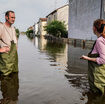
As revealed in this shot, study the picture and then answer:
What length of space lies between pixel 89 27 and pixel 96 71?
790 inches

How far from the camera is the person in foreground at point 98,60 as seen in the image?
413 centimetres

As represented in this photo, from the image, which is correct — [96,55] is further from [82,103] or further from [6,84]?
[6,84]

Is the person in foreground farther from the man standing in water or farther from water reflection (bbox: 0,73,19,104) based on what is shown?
the man standing in water

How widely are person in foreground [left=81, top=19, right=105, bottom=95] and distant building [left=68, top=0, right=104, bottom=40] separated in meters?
16.6

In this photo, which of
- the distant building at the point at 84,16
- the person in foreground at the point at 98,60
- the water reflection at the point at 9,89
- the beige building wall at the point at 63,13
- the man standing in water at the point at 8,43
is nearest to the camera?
the water reflection at the point at 9,89

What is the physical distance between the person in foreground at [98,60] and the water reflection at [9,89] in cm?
171

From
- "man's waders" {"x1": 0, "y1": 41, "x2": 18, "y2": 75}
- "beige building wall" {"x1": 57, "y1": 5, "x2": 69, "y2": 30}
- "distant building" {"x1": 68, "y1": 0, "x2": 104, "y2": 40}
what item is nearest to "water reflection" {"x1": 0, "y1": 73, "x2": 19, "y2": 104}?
"man's waders" {"x1": 0, "y1": 41, "x2": 18, "y2": 75}

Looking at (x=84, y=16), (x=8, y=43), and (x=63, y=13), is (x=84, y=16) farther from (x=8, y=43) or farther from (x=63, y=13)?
(x=63, y=13)

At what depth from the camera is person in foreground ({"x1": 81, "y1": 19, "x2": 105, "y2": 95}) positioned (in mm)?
4133

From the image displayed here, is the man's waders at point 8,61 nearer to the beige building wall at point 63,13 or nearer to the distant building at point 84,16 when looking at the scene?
the distant building at point 84,16

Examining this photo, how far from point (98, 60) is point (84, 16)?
22.7 m

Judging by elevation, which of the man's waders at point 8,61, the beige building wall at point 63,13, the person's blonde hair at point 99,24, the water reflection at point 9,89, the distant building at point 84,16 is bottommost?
the water reflection at point 9,89

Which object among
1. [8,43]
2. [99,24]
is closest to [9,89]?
[8,43]

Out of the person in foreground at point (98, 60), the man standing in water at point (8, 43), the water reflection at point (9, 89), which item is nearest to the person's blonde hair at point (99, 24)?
the person in foreground at point (98, 60)
